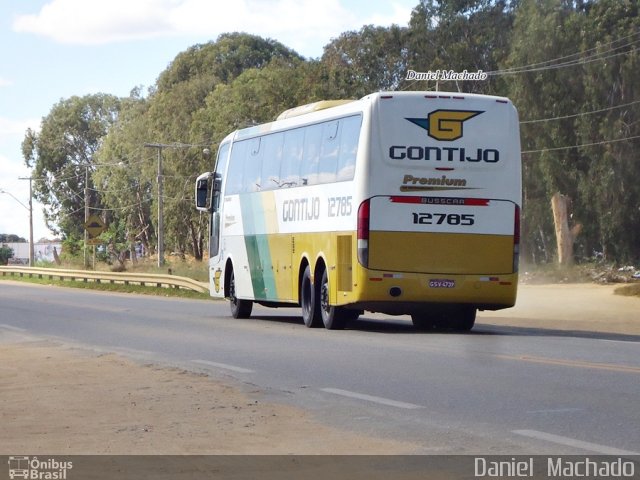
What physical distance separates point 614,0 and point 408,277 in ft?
143

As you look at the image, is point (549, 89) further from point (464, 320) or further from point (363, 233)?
point (363, 233)

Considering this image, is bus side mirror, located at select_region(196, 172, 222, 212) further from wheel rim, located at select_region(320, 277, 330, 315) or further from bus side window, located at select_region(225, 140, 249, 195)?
wheel rim, located at select_region(320, 277, 330, 315)

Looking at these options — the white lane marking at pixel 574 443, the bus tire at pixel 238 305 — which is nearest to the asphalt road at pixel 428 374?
the white lane marking at pixel 574 443

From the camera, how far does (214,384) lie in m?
13.7

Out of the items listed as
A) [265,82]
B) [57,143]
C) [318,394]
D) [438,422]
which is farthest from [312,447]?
[57,143]

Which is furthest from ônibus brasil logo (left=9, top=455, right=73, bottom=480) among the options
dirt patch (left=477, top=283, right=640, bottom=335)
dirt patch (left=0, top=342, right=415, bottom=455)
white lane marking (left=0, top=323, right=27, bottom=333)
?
dirt patch (left=477, top=283, right=640, bottom=335)

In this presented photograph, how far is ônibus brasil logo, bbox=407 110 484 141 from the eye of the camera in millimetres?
21891

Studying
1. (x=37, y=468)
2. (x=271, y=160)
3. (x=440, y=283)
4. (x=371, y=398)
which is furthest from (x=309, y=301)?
(x=37, y=468)

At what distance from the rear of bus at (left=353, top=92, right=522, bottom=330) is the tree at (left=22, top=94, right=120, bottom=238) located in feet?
369

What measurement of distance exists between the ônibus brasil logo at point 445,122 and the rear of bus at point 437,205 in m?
0.02

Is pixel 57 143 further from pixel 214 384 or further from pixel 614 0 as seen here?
pixel 214 384

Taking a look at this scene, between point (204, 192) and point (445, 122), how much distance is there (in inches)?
389

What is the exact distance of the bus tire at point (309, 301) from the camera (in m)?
23.8

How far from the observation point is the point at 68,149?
13312 cm
